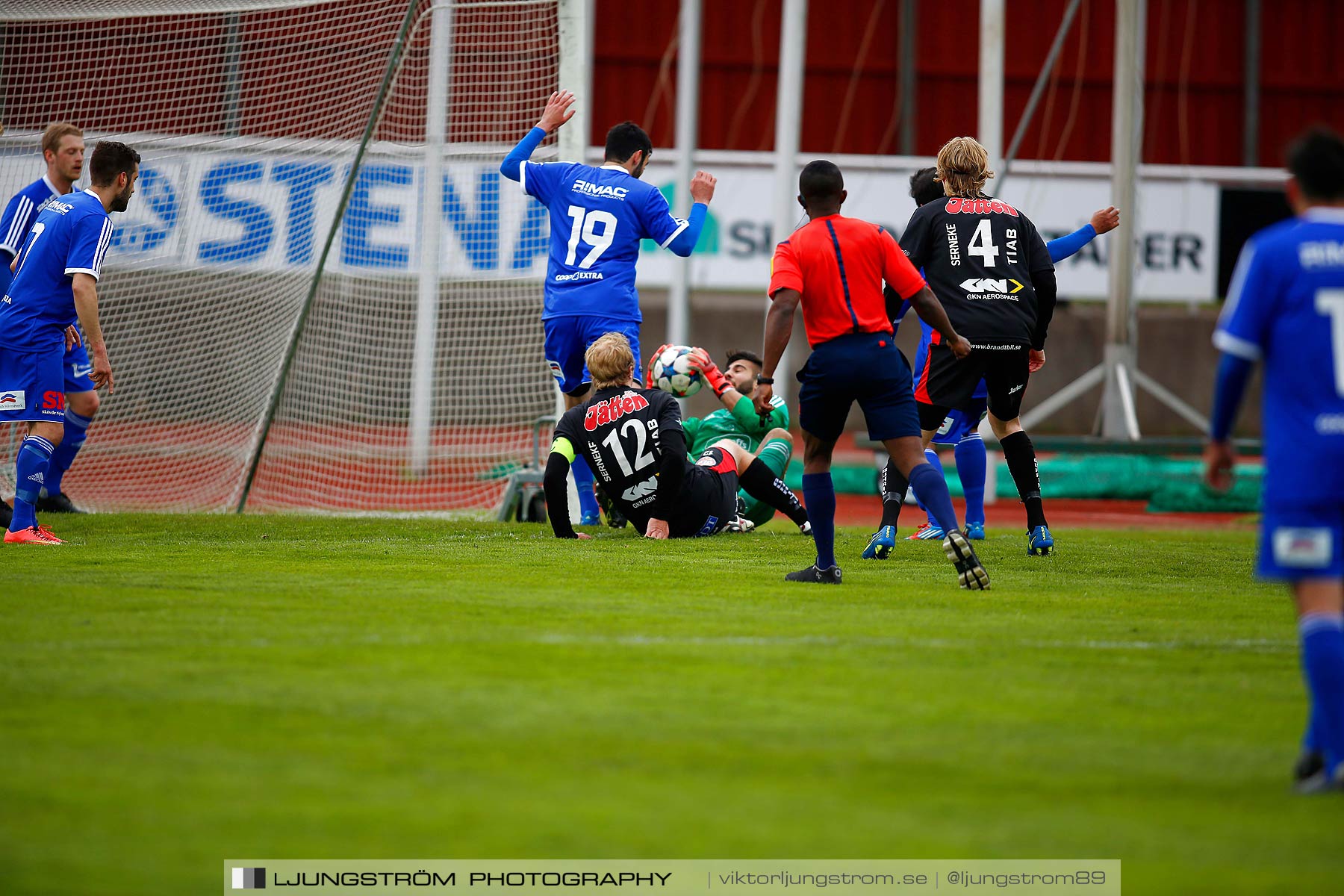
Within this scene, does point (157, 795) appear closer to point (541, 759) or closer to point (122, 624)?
point (541, 759)

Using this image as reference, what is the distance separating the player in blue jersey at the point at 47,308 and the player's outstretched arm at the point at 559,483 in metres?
2.47

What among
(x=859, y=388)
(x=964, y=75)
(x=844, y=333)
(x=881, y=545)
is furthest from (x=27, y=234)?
(x=964, y=75)

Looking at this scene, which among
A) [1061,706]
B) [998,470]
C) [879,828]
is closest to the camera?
[879,828]

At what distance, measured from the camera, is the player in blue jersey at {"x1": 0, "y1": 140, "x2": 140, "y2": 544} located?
7598mm

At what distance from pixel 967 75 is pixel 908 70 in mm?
1135

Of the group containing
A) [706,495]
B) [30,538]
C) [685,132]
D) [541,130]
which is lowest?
[30,538]

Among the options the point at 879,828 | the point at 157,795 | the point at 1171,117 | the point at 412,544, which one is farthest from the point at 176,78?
the point at 1171,117

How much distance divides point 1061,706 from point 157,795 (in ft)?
7.87

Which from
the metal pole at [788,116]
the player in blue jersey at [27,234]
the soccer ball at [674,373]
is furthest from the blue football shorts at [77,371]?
the metal pole at [788,116]

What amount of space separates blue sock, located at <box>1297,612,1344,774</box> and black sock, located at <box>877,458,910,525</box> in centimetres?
451

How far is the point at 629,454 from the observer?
7.73m

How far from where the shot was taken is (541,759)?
10.8 feet

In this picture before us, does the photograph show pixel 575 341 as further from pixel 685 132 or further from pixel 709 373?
pixel 685 132

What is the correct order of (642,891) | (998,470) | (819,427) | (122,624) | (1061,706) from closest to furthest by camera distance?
(642,891), (1061,706), (122,624), (819,427), (998,470)
